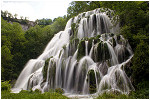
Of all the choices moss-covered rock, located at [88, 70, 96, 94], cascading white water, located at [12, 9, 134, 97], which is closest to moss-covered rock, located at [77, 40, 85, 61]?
cascading white water, located at [12, 9, 134, 97]

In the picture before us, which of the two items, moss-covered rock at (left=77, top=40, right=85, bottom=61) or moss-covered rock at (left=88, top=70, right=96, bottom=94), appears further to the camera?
moss-covered rock at (left=77, top=40, right=85, bottom=61)

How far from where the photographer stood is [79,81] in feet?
39.7

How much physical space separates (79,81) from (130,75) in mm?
4256

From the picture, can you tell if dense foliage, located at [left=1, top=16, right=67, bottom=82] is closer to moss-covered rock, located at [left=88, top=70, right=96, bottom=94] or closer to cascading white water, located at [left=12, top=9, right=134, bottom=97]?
cascading white water, located at [left=12, top=9, right=134, bottom=97]

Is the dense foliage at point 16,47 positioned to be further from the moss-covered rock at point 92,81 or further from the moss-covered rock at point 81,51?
the moss-covered rock at point 92,81

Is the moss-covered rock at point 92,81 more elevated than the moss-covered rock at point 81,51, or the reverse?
the moss-covered rock at point 81,51

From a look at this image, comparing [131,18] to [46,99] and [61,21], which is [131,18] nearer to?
[46,99]

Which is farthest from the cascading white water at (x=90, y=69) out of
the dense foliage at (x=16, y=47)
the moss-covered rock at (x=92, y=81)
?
the dense foliage at (x=16, y=47)

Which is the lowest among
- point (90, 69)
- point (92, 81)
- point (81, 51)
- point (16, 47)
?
point (92, 81)

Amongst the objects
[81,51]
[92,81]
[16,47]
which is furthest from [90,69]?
[16,47]

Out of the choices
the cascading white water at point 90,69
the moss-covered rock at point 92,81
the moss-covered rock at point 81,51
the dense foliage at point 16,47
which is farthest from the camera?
the dense foliage at point 16,47

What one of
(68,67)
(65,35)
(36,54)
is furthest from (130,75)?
(36,54)

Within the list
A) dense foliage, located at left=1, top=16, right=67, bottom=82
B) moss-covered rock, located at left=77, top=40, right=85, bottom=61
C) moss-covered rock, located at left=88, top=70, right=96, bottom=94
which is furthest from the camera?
dense foliage, located at left=1, top=16, right=67, bottom=82

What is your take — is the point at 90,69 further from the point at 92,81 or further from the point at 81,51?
the point at 81,51
